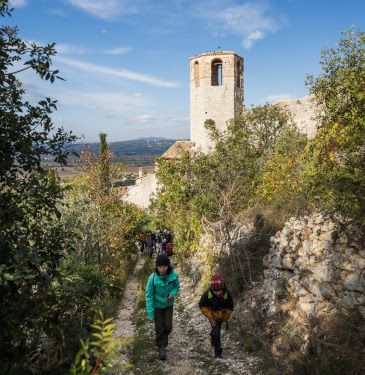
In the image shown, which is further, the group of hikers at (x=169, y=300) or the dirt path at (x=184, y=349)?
the group of hikers at (x=169, y=300)

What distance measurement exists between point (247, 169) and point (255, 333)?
619 centimetres

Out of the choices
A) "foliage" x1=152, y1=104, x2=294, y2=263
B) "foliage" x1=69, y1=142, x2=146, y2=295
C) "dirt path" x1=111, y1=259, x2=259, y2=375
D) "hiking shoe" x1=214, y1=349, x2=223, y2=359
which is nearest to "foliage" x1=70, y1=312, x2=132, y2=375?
"dirt path" x1=111, y1=259, x2=259, y2=375

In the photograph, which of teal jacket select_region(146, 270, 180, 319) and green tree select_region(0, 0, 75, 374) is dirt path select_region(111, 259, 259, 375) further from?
green tree select_region(0, 0, 75, 374)

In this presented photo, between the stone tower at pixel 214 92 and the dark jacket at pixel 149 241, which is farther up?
the stone tower at pixel 214 92

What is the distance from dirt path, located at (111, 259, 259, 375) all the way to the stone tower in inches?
833

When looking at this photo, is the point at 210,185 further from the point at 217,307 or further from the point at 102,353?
the point at 102,353

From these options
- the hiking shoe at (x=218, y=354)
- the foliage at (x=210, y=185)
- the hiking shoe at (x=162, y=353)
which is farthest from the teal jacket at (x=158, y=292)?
the foliage at (x=210, y=185)

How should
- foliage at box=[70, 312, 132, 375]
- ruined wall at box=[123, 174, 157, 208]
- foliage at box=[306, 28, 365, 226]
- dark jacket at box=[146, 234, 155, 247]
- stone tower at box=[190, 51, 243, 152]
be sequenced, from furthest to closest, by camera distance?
ruined wall at box=[123, 174, 157, 208], stone tower at box=[190, 51, 243, 152], dark jacket at box=[146, 234, 155, 247], foliage at box=[306, 28, 365, 226], foliage at box=[70, 312, 132, 375]

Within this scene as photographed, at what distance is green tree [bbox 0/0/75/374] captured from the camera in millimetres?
2400

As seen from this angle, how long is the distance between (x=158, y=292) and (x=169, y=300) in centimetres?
24

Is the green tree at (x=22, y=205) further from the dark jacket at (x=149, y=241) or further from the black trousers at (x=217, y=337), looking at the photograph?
the dark jacket at (x=149, y=241)

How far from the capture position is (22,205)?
9.61ft

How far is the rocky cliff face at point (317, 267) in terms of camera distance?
479 cm

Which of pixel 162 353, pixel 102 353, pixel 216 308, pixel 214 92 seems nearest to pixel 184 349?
pixel 162 353
